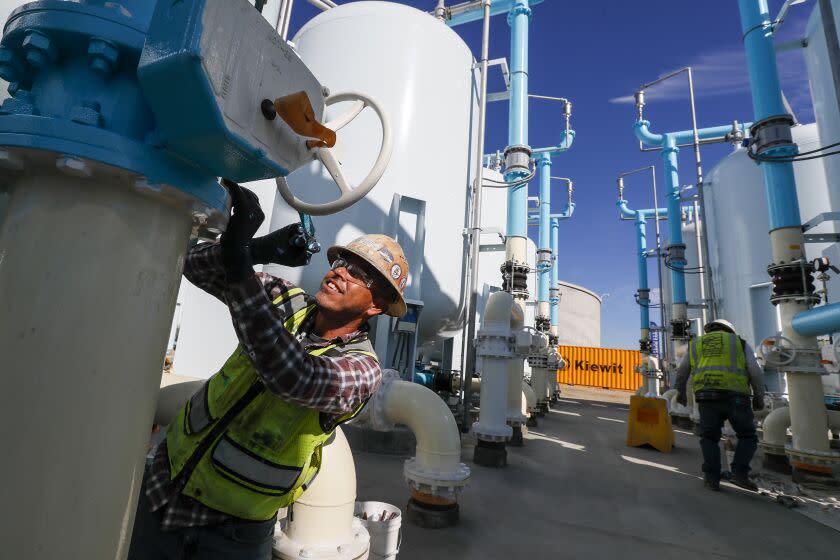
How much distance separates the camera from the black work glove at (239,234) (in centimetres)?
76

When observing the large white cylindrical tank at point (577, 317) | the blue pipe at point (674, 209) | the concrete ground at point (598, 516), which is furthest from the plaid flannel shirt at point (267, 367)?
the large white cylindrical tank at point (577, 317)

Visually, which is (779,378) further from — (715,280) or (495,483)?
(495,483)

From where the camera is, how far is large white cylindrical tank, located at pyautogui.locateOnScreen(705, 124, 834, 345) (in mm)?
7250

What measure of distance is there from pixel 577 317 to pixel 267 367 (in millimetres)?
22588

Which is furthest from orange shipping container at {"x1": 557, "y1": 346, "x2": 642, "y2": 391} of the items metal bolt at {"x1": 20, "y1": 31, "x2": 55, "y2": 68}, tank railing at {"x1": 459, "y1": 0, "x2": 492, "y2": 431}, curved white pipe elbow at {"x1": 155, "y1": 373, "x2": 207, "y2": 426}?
metal bolt at {"x1": 20, "y1": 31, "x2": 55, "y2": 68}

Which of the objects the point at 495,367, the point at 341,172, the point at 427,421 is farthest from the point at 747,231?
the point at 341,172

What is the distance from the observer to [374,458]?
3932 millimetres

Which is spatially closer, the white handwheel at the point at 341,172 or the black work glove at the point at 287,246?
the white handwheel at the point at 341,172

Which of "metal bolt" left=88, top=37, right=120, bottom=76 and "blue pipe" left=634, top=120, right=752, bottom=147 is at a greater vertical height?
"blue pipe" left=634, top=120, right=752, bottom=147

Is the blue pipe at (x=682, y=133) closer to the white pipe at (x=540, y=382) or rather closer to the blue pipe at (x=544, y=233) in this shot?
the blue pipe at (x=544, y=233)

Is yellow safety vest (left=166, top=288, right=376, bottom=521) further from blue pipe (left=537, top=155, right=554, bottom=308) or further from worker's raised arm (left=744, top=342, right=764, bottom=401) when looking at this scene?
blue pipe (left=537, top=155, right=554, bottom=308)

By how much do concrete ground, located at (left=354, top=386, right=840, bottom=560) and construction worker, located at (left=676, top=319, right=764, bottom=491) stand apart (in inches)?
8.1

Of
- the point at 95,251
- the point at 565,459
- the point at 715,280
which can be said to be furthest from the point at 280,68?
the point at 715,280

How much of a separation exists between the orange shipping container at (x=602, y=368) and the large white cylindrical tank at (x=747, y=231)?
10339mm
